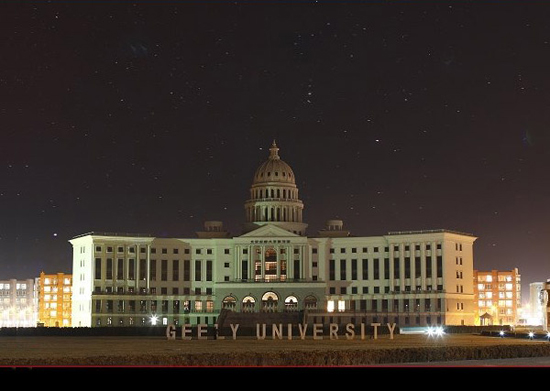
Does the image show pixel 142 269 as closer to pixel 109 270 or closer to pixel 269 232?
pixel 109 270

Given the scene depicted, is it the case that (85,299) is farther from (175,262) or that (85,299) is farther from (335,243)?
(335,243)

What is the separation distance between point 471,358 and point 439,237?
4800 inches

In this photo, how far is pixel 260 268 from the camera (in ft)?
626

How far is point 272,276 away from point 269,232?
26.4 feet

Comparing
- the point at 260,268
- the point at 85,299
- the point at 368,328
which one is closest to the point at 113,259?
the point at 85,299

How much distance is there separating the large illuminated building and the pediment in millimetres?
179

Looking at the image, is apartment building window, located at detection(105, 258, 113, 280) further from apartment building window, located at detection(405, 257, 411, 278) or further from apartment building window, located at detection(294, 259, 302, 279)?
apartment building window, located at detection(405, 257, 411, 278)

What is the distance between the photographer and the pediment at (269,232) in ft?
624

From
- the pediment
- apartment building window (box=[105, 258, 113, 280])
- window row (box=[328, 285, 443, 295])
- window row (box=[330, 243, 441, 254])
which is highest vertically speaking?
the pediment

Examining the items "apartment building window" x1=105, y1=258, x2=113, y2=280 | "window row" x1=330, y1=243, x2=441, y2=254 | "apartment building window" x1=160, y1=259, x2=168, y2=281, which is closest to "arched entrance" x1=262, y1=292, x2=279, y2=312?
"window row" x1=330, y1=243, x2=441, y2=254

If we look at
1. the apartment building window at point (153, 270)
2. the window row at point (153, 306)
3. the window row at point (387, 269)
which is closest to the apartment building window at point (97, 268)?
the window row at point (153, 306)

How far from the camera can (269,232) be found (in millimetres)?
190125

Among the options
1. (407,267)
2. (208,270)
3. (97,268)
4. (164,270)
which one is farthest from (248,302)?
(407,267)

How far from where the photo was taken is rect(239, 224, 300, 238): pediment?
190125 mm
